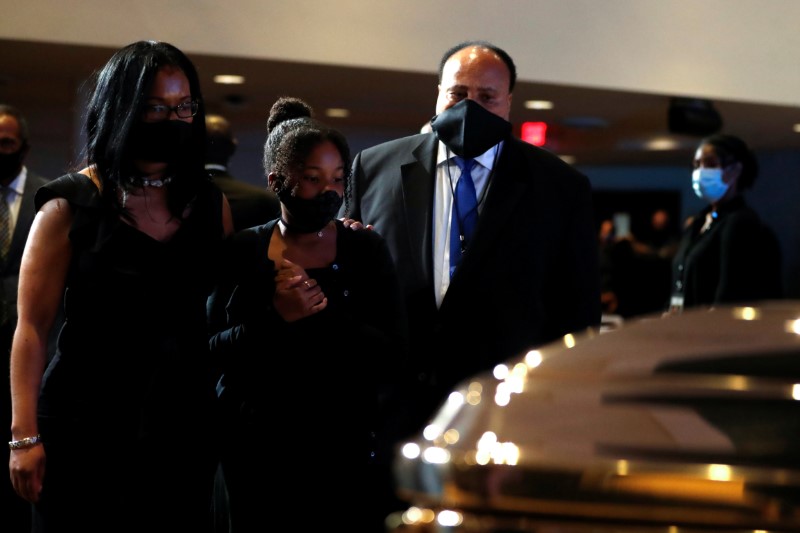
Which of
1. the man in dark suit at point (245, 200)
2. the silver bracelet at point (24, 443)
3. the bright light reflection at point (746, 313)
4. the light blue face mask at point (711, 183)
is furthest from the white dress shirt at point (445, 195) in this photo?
the light blue face mask at point (711, 183)

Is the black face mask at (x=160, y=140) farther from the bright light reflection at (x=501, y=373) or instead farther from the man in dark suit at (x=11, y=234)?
the man in dark suit at (x=11, y=234)

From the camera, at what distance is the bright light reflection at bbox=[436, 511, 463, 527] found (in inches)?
30.8

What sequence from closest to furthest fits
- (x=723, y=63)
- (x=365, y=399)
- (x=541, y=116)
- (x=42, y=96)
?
(x=365, y=399)
(x=723, y=63)
(x=42, y=96)
(x=541, y=116)

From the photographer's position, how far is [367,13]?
744cm

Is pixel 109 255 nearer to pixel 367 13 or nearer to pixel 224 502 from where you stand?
pixel 224 502

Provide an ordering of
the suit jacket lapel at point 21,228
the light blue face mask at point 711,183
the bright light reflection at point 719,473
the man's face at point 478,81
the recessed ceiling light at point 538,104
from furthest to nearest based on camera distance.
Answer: the recessed ceiling light at point 538,104, the light blue face mask at point 711,183, the suit jacket lapel at point 21,228, the man's face at point 478,81, the bright light reflection at point 719,473

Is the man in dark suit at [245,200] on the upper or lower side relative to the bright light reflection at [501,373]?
upper

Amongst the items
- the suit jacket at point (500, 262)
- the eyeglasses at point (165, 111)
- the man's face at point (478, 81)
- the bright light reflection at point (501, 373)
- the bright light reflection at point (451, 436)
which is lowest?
the bright light reflection at point (451, 436)

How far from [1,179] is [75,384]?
9.72 ft

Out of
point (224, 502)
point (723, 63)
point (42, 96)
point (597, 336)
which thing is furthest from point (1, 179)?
point (723, 63)

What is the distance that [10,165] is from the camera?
16.3 feet

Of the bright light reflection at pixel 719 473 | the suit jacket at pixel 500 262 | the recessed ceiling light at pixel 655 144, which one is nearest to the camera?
the bright light reflection at pixel 719 473

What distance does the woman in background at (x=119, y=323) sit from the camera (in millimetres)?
2193

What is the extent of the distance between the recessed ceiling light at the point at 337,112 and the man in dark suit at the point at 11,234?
5.45m
